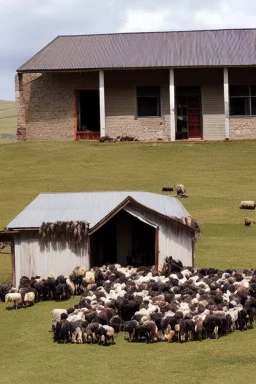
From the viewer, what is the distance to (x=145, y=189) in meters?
44.3

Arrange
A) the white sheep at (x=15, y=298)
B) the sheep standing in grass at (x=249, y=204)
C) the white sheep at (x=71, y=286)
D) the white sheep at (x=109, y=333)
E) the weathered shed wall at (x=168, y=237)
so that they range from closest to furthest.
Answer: the white sheep at (x=109, y=333) < the white sheep at (x=15, y=298) < the white sheep at (x=71, y=286) < the weathered shed wall at (x=168, y=237) < the sheep standing in grass at (x=249, y=204)

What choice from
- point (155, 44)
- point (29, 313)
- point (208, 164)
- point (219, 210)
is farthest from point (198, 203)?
point (155, 44)

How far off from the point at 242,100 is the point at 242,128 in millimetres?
2255

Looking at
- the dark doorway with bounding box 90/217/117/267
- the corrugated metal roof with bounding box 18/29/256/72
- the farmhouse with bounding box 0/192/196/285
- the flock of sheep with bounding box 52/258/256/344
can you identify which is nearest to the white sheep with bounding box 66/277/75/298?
the flock of sheep with bounding box 52/258/256/344

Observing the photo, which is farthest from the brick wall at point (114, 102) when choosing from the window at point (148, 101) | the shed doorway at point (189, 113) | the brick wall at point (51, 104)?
the shed doorway at point (189, 113)

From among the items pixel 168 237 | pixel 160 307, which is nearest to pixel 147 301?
pixel 160 307

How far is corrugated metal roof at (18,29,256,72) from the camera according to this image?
5672 cm

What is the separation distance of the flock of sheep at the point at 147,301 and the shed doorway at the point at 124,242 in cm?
318

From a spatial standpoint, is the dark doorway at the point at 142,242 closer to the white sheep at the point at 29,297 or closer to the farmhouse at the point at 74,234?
the farmhouse at the point at 74,234

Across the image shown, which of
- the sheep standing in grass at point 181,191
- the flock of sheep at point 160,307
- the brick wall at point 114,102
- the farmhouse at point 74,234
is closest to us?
the flock of sheep at point 160,307

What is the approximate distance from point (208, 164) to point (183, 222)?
19426 mm

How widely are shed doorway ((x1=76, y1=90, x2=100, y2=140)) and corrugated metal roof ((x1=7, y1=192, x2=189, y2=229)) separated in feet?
80.4

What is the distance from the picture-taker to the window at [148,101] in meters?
58.6

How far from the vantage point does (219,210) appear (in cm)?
4038
